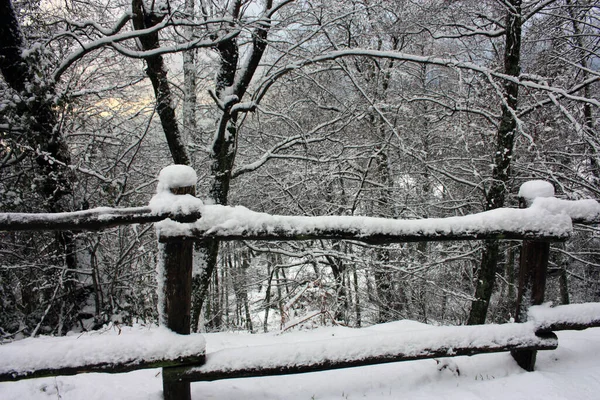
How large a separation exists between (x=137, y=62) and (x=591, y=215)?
770 centimetres

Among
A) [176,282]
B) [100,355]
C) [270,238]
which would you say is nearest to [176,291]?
[176,282]

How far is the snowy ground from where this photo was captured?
7.41 feet

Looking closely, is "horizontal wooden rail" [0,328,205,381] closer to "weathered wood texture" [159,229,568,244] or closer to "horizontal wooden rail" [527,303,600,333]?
"weathered wood texture" [159,229,568,244]

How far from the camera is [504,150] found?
597 centimetres

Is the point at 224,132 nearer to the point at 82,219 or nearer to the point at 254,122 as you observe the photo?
the point at 254,122

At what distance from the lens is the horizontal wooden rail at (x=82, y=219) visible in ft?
6.36

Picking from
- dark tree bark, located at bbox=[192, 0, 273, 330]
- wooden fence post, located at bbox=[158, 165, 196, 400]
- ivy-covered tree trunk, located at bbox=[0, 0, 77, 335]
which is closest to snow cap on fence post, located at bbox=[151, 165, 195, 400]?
wooden fence post, located at bbox=[158, 165, 196, 400]

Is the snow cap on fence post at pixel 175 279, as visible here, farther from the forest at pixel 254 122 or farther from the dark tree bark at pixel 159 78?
the dark tree bark at pixel 159 78

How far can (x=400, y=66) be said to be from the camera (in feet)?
30.4

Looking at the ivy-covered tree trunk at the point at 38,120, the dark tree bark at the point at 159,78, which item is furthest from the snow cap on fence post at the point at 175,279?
the dark tree bark at the point at 159,78

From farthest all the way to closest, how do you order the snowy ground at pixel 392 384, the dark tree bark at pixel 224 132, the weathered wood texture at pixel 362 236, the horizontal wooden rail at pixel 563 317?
the dark tree bark at pixel 224 132
the horizontal wooden rail at pixel 563 317
the snowy ground at pixel 392 384
the weathered wood texture at pixel 362 236

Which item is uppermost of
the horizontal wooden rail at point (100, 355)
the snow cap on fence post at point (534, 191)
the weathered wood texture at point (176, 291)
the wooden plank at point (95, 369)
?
the snow cap on fence post at point (534, 191)

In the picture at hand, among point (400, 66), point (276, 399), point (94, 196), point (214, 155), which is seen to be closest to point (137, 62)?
point (214, 155)

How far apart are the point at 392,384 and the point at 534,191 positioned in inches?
69.0
